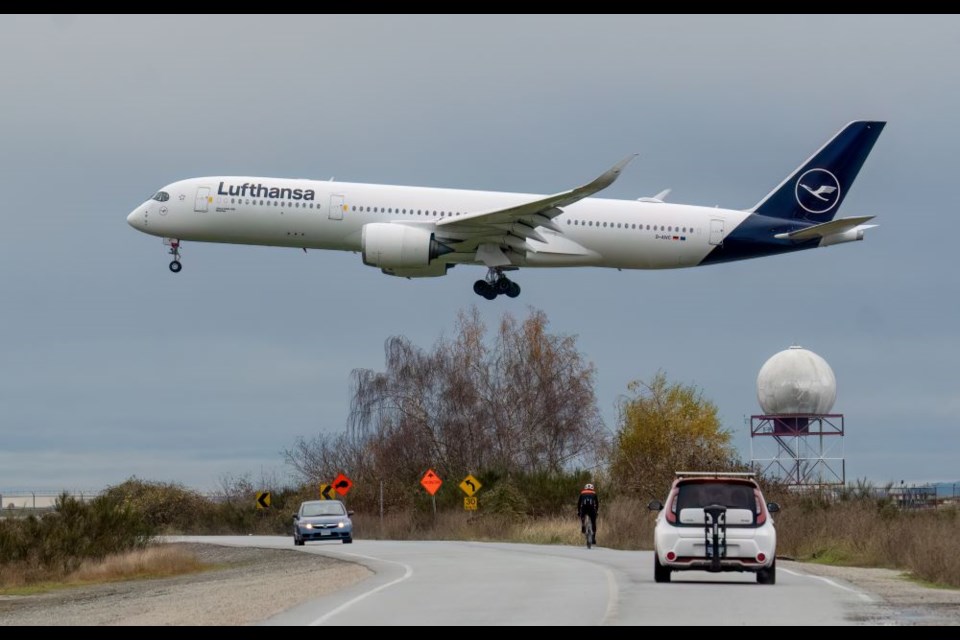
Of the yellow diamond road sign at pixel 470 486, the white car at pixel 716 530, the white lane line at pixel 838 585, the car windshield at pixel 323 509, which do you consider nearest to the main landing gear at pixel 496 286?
the car windshield at pixel 323 509

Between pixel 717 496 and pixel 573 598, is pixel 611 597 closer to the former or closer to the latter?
pixel 573 598

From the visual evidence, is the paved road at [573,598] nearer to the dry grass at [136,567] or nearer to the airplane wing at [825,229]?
the dry grass at [136,567]

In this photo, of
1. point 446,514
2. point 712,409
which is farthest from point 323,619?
point 712,409

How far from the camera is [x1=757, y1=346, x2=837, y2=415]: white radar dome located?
78.5 m

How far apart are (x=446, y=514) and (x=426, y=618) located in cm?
4909

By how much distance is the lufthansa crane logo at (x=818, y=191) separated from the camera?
53781mm

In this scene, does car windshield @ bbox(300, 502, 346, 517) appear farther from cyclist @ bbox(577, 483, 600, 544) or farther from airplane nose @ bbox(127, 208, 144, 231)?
airplane nose @ bbox(127, 208, 144, 231)

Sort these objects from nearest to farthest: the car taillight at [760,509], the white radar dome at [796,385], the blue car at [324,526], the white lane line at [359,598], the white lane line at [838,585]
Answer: the white lane line at [359,598], the white lane line at [838,585], the car taillight at [760,509], the blue car at [324,526], the white radar dome at [796,385]

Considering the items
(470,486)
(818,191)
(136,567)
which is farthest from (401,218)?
(470,486)

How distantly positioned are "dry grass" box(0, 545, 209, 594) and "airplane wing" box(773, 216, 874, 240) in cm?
2036

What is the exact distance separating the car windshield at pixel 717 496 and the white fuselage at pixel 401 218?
25.0 metres

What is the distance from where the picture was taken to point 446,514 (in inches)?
2586
